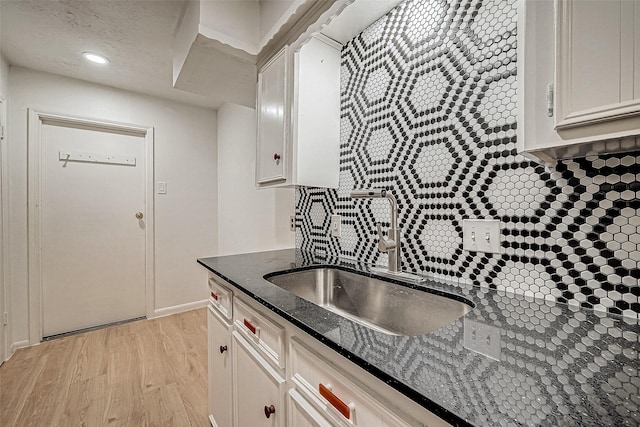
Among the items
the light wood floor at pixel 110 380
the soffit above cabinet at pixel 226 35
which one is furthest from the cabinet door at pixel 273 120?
the light wood floor at pixel 110 380

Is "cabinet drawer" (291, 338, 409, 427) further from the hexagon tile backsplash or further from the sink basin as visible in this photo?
the hexagon tile backsplash

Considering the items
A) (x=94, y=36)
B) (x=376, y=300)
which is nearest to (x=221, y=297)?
(x=376, y=300)

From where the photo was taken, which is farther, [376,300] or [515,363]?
[376,300]

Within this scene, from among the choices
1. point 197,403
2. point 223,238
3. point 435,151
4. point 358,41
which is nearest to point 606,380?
point 435,151

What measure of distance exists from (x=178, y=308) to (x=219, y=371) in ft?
6.91

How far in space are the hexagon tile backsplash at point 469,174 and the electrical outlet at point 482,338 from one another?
0.35 m

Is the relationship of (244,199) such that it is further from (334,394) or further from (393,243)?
(334,394)

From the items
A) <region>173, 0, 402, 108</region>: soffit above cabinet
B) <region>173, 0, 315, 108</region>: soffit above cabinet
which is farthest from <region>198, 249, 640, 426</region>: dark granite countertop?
<region>173, 0, 315, 108</region>: soffit above cabinet

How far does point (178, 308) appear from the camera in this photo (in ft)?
10.1

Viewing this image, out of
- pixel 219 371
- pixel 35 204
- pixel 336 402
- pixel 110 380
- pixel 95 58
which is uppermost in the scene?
pixel 95 58

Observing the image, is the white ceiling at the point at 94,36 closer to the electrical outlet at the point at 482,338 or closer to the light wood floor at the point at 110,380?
the electrical outlet at the point at 482,338

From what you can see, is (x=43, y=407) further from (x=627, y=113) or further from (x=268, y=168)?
(x=627, y=113)

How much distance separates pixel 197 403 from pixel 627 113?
2.18m

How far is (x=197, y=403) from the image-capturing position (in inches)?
65.3
